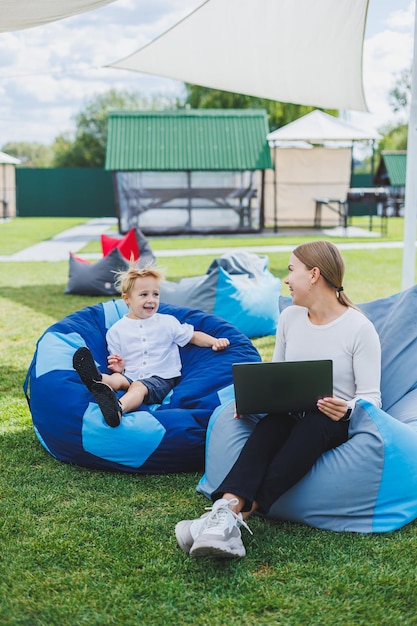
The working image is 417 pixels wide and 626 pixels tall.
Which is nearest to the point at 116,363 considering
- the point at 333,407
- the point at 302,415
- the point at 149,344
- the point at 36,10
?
the point at 149,344

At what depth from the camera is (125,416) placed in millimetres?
3689

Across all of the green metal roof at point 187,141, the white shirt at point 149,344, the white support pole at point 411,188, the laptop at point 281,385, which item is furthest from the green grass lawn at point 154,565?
the green metal roof at point 187,141

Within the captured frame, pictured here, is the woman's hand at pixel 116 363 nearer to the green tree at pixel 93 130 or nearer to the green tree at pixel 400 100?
the green tree at pixel 93 130

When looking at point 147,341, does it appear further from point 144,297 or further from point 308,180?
point 308,180

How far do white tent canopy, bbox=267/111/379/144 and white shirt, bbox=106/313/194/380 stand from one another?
13.9 m

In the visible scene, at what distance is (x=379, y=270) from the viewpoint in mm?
11250

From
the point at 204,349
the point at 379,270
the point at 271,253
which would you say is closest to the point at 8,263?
the point at 271,253

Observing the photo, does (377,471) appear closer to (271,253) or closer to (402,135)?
(271,253)

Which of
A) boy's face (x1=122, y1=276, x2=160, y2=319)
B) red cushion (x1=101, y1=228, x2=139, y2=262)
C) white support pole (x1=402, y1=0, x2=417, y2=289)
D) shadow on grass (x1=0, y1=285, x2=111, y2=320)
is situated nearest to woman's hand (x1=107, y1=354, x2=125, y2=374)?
boy's face (x1=122, y1=276, x2=160, y2=319)

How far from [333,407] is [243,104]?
30151 millimetres

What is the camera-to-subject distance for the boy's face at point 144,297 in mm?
4297

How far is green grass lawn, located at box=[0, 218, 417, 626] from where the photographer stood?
2.42 meters

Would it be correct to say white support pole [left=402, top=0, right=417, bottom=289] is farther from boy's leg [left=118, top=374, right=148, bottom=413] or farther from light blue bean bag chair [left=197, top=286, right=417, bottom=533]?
light blue bean bag chair [left=197, top=286, right=417, bottom=533]

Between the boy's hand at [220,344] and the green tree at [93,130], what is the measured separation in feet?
116
